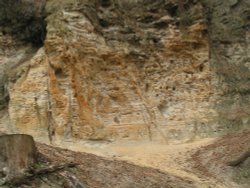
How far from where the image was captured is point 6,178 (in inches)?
463

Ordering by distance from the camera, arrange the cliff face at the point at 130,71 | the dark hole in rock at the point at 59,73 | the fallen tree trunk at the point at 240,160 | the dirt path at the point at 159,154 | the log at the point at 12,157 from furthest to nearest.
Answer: the dark hole in rock at the point at 59,73 → the cliff face at the point at 130,71 → the fallen tree trunk at the point at 240,160 → the dirt path at the point at 159,154 → the log at the point at 12,157

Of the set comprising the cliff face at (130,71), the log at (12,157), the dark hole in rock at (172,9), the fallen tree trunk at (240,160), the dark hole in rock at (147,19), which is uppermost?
the dark hole in rock at (172,9)

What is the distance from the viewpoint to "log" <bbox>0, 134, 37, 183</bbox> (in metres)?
11.8

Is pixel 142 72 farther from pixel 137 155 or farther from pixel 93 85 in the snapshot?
pixel 137 155

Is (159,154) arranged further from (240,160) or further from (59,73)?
(59,73)

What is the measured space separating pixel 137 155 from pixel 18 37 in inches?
284

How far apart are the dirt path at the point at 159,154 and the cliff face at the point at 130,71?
46 cm

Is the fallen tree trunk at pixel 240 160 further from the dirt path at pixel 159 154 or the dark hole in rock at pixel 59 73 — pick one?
the dark hole in rock at pixel 59 73

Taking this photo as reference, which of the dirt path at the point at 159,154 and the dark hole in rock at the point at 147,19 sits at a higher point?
the dark hole in rock at the point at 147,19

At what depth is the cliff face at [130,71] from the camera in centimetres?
1952

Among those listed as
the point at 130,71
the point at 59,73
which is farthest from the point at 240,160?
the point at 59,73

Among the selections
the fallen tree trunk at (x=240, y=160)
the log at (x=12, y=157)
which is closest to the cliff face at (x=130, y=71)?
the fallen tree trunk at (x=240, y=160)

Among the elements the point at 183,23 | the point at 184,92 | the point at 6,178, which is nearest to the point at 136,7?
the point at 183,23

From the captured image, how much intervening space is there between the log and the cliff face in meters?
7.02
